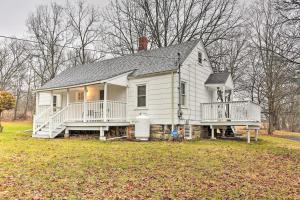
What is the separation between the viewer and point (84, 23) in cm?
3139

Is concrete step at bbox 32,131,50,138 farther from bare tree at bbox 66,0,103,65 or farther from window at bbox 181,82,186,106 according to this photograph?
bare tree at bbox 66,0,103,65

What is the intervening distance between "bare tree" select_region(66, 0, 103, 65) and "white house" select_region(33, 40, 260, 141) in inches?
606

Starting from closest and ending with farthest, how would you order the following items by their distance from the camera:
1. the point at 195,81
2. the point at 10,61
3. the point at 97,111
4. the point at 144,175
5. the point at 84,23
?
the point at 144,175, the point at 97,111, the point at 195,81, the point at 84,23, the point at 10,61

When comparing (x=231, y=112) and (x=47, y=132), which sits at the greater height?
(x=231, y=112)

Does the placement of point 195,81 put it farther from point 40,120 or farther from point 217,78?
point 40,120

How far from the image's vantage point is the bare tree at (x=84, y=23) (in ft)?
101

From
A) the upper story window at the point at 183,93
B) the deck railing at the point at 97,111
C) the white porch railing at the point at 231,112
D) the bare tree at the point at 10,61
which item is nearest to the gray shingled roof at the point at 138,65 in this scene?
the upper story window at the point at 183,93

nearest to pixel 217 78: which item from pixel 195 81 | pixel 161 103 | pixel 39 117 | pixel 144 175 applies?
pixel 195 81

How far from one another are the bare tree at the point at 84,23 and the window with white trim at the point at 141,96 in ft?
56.7

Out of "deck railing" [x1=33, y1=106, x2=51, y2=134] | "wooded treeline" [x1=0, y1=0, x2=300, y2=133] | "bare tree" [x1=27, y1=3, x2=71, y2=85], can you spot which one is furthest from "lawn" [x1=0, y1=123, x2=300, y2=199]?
"bare tree" [x1=27, y1=3, x2=71, y2=85]

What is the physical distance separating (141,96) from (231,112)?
4.88 metres

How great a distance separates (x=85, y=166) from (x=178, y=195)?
294cm

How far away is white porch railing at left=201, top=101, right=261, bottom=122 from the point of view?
13.6 m

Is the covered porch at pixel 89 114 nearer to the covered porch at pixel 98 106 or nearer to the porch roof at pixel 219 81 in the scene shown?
the covered porch at pixel 98 106
